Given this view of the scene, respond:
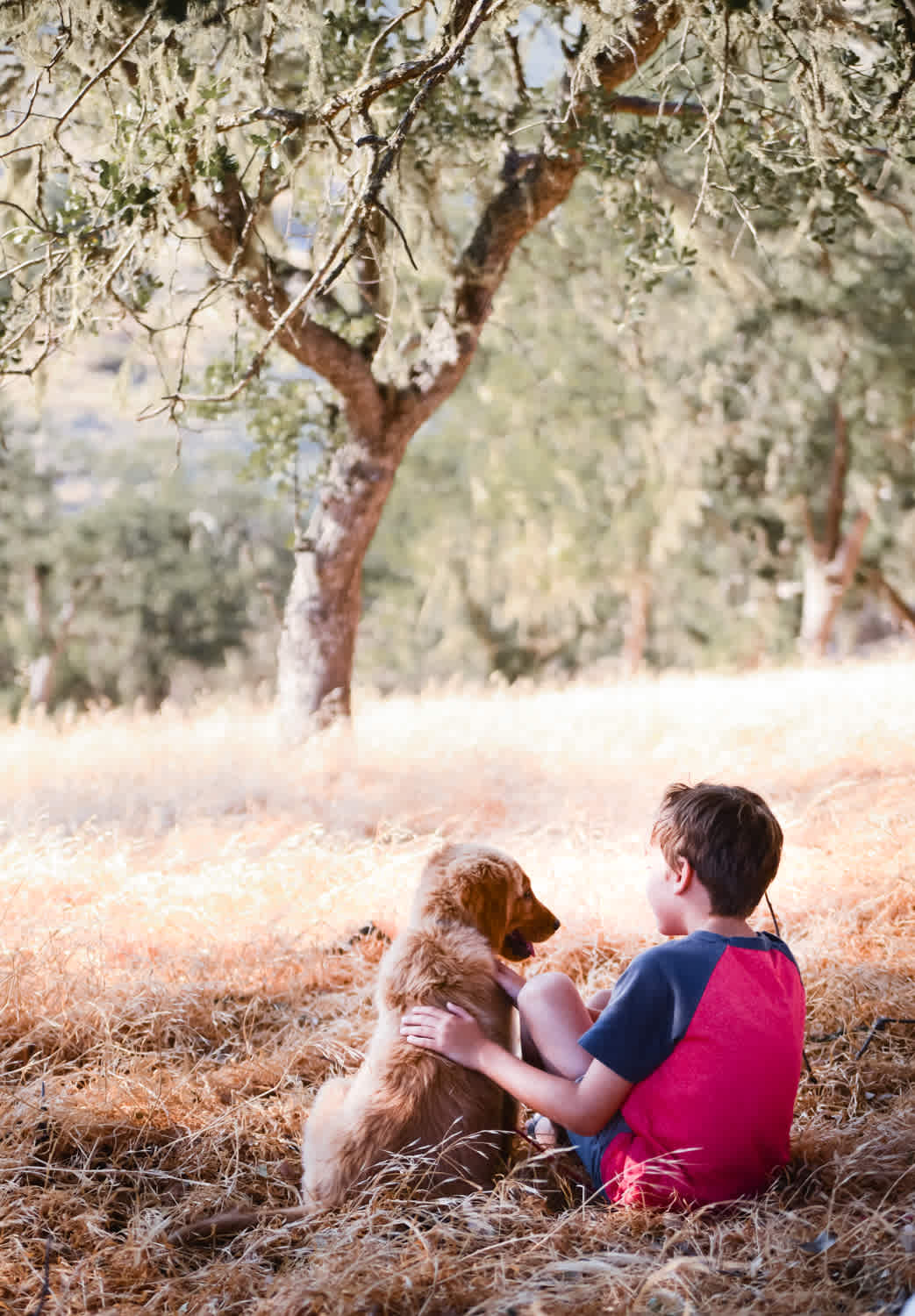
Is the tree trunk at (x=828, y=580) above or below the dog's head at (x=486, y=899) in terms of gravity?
above

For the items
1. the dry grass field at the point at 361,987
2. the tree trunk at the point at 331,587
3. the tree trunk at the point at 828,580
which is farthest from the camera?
the tree trunk at the point at 828,580

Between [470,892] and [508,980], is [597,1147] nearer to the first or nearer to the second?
[508,980]

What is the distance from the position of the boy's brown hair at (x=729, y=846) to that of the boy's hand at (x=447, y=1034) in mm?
605

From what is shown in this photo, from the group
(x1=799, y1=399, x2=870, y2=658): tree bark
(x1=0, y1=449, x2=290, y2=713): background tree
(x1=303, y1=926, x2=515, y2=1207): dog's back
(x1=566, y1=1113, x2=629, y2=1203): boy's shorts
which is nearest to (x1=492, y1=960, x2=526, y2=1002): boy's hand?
(x1=303, y1=926, x2=515, y2=1207): dog's back

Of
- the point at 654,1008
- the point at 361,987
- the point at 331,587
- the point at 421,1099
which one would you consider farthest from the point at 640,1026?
the point at 331,587

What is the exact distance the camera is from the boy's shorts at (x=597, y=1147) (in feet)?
8.14

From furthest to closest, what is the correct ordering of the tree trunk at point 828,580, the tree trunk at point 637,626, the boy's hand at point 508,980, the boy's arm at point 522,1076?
the tree trunk at point 637,626, the tree trunk at point 828,580, the boy's hand at point 508,980, the boy's arm at point 522,1076

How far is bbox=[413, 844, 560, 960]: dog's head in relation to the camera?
2693 millimetres

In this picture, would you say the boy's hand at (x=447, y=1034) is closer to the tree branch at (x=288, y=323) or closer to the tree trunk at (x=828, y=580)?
the tree branch at (x=288, y=323)

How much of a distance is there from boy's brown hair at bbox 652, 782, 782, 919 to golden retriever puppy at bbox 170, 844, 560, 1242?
55cm

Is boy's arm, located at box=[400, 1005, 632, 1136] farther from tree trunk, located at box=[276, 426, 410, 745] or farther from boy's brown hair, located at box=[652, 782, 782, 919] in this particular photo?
tree trunk, located at box=[276, 426, 410, 745]

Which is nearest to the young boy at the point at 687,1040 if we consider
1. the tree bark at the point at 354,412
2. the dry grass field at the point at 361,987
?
the dry grass field at the point at 361,987

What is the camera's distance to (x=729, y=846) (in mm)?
2396

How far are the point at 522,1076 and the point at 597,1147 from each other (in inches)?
12.5
